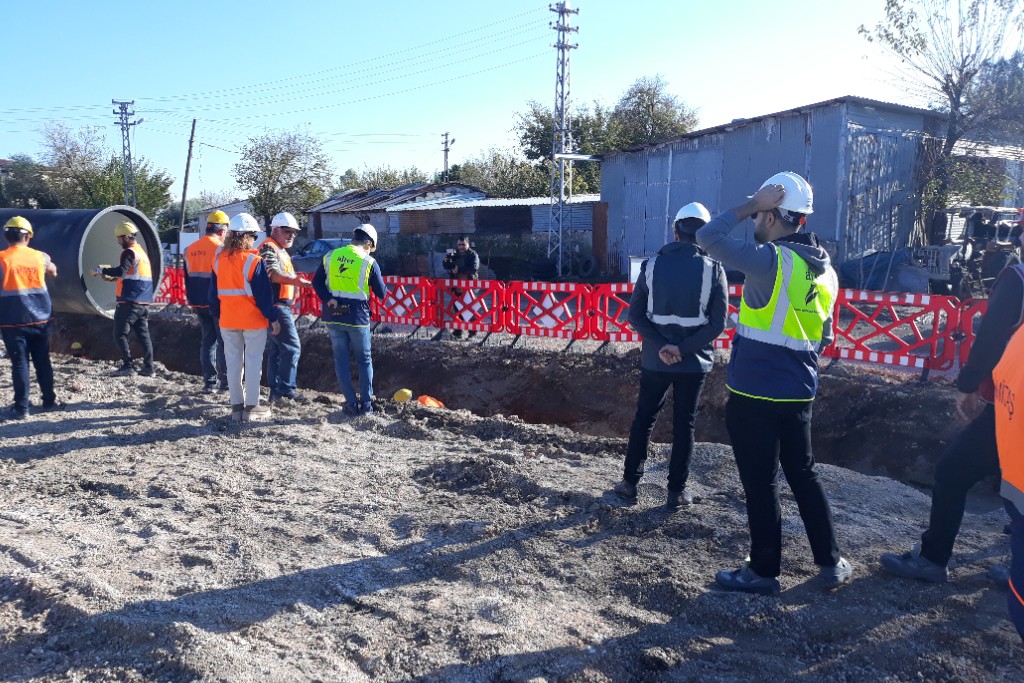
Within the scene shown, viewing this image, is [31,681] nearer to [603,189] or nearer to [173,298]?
[173,298]

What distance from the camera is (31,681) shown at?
9.68ft

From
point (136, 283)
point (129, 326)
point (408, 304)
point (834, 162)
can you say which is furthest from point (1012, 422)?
point (834, 162)

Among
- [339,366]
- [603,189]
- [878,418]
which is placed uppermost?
[603,189]

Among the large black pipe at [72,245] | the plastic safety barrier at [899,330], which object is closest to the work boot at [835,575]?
the plastic safety barrier at [899,330]

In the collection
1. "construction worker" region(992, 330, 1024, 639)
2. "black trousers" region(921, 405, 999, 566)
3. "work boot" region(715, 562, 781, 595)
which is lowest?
"work boot" region(715, 562, 781, 595)

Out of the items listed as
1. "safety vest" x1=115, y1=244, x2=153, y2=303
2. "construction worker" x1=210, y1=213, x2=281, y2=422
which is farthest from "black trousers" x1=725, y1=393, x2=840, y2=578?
"safety vest" x1=115, y1=244, x2=153, y2=303

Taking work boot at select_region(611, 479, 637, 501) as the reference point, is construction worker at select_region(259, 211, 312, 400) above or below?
above

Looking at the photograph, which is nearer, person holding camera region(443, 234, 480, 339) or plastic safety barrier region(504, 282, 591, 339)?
plastic safety barrier region(504, 282, 591, 339)

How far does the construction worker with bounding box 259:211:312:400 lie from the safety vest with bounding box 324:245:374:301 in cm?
42

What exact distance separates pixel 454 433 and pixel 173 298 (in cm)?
1372

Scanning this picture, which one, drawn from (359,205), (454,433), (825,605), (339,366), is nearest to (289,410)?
(339,366)

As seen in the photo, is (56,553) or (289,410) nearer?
(56,553)

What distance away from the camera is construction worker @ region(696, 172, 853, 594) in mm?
3414

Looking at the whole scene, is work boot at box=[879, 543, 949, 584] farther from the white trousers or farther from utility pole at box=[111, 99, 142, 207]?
utility pole at box=[111, 99, 142, 207]
